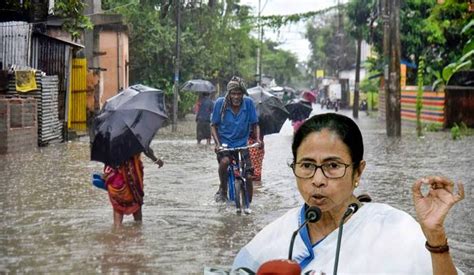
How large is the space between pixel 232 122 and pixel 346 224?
819cm

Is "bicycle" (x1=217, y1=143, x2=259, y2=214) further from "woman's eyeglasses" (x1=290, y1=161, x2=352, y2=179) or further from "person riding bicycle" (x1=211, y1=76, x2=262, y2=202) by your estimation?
"woman's eyeglasses" (x1=290, y1=161, x2=352, y2=179)

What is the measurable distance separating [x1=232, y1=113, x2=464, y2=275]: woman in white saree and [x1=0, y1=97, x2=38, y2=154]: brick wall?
57.1 ft

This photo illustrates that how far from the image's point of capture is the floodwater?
8.25 m

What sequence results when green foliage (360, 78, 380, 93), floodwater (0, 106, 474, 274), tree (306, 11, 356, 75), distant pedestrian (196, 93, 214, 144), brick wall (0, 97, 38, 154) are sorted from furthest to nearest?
1. tree (306, 11, 356, 75)
2. green foliage (360, 78, 380, 93)
3. distant pedestrian (196, 93, 214, 144)
4. brick wall (0, 97, 38, 154)
5. floodwater (0, 106, 474, 274)

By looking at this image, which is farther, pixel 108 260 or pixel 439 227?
pixel 108 260

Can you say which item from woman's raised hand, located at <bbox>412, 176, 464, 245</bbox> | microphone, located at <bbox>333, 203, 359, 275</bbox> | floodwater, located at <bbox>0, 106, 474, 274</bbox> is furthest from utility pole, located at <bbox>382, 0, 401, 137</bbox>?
woman's raised hand, located at <bbox>412, 176, 464, 245</bbox>

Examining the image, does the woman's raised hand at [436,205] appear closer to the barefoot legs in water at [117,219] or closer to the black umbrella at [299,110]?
the barefoot legs in water at [117,219]

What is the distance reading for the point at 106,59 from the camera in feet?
121

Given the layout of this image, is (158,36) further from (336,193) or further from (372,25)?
(336,193)

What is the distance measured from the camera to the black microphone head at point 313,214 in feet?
9.82

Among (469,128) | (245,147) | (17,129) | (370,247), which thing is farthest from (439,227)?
(469,128)

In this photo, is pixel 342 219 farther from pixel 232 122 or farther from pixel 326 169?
pixel 232 122

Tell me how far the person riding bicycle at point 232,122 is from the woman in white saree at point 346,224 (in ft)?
25.7

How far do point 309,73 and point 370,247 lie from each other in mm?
136875
